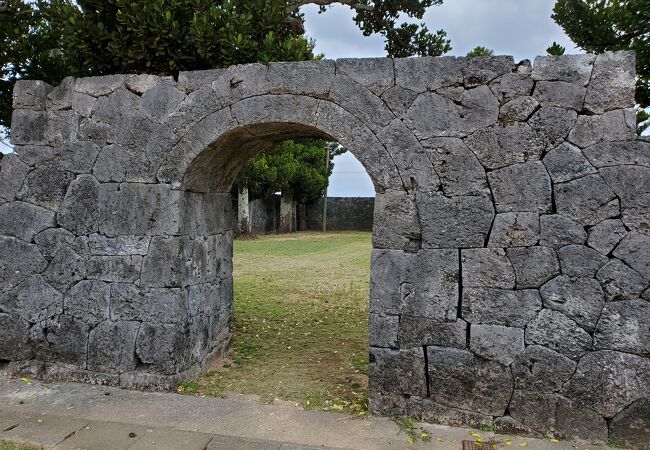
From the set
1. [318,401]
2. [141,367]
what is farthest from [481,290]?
[141,367]

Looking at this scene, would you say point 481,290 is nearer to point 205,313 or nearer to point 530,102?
point 530,102

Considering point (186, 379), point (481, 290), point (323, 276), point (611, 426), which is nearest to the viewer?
point (611, 426)

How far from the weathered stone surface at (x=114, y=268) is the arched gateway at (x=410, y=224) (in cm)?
1

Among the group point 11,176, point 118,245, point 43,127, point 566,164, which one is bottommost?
point 118,245

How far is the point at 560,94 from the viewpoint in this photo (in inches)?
155

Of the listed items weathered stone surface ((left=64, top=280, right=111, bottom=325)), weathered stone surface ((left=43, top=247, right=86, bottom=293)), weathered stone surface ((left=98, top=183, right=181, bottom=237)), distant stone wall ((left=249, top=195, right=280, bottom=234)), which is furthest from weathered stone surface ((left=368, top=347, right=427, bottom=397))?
distant stone wall ((left=249, top=195, right=280, bottom=234))

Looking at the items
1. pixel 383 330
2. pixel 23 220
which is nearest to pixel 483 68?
pixel 383 330

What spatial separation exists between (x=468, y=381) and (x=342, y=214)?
22.5 metres

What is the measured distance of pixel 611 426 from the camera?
3.82 m

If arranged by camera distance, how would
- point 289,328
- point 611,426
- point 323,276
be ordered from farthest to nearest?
point 323,276
point 289,328
point 611,426

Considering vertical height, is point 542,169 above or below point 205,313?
above

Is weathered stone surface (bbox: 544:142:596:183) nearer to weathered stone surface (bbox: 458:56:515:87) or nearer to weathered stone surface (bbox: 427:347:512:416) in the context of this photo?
weathered stone surface (bbox: 458:56:515:87)

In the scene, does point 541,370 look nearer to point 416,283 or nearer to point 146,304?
point 416,283

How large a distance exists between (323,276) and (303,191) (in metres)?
12.2
